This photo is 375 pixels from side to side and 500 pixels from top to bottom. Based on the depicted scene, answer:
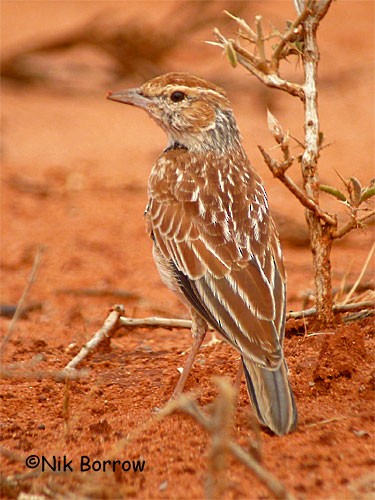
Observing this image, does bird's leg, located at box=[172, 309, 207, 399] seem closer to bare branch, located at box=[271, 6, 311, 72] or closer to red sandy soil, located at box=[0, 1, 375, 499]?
red sandy soil, located at box=[0, 1, 375, 499]

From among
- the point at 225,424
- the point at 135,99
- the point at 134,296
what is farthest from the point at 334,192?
the point at 134,296

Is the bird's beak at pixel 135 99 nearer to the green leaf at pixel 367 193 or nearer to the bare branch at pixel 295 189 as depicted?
the bare branch at pixel 295 189

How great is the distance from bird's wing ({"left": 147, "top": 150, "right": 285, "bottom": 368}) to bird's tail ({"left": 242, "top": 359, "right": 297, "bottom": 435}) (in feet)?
0.19

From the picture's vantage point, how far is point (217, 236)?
479cm

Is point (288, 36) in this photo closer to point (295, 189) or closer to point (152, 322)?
point (295, 189)

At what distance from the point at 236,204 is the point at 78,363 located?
4.55 ft

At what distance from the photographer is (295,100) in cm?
1393

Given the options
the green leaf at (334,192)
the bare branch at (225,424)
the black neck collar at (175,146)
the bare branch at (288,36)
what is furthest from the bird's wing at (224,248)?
the bare branch at (225,424)

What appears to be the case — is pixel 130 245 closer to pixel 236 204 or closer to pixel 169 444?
pixel 236 204

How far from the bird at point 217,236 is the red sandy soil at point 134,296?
269 mm

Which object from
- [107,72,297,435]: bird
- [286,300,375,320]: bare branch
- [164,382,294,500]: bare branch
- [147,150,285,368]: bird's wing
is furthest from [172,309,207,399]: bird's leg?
[164,382,294,500]: bare branch

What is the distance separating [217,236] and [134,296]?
281 cm

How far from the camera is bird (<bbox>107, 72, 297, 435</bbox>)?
4.18 metres

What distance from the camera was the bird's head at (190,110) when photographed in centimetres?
565
